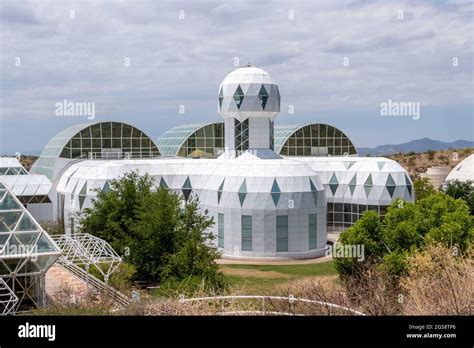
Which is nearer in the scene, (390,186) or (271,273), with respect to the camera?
(271,273)

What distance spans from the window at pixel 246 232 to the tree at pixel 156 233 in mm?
7677

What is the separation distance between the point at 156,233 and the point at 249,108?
54.7 ft

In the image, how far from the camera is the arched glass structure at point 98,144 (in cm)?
4622

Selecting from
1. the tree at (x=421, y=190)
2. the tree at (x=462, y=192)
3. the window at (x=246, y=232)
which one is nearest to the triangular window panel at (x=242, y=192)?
the window at (x=246, y=232)

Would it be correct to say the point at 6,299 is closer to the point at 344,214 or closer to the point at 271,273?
the point at 271,273

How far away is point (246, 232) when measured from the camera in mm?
35844

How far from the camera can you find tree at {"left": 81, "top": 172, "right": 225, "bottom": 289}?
2428 centimetres

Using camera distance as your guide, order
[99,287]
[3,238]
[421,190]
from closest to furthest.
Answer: [3,238] < [99,287] < [421,190]

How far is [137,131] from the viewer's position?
160ft

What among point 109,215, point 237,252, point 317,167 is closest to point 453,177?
point 317,167

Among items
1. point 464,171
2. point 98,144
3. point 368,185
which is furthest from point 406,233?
point 464,171

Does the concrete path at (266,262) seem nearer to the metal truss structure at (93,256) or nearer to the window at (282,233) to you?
the window at (282,233)
